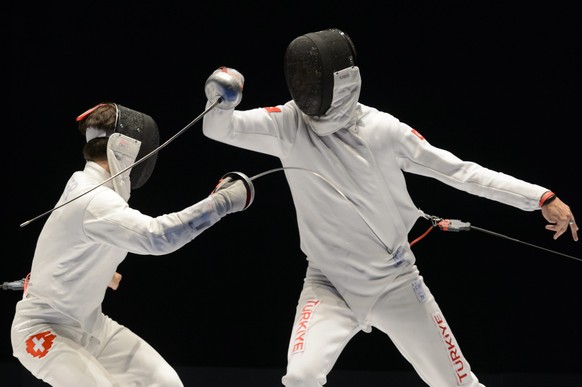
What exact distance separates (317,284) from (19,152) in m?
2.00

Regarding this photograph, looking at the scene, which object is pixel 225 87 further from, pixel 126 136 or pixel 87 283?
pixel 87 283

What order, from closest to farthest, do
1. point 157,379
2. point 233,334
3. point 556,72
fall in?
point 157,379
point 556,72
point 233,334

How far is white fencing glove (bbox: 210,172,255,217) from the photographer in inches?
103

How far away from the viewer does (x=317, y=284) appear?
310 centimetres

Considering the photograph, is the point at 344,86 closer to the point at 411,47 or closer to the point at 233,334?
the point at 411,47

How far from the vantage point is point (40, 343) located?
9.18ft

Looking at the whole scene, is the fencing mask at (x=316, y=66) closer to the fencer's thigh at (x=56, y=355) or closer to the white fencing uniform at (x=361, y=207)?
the white fencing uniform at (x=361, y=207)

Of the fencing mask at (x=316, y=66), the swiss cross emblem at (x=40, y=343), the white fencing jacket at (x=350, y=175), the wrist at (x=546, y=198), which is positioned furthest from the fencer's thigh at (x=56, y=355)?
the wrist at (x=546, y=198)

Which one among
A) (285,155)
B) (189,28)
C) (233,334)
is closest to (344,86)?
(285,155)

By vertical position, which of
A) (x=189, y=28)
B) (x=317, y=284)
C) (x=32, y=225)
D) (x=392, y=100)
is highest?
(x=189, y=28)

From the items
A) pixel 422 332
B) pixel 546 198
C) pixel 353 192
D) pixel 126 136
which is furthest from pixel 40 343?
pixel 546 198

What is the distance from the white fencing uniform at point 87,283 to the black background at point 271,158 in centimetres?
148

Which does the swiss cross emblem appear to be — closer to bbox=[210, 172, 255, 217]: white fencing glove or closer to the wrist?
bbox=[210, 172, 255, 217]: white fencing glove

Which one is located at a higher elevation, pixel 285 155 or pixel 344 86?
pixel 344 86
